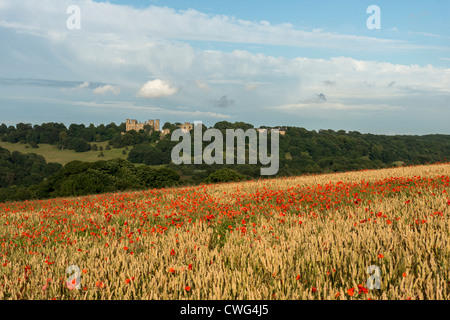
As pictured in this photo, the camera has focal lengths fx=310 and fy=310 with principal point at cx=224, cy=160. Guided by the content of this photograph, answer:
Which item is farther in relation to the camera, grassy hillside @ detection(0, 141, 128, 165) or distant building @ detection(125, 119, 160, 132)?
distant building @ detection(125, 119, 160, 132)

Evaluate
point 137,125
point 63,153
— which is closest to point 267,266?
point 63,153

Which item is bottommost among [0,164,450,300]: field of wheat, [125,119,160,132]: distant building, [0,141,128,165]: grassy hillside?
[0,164,450,300]: field of wheat

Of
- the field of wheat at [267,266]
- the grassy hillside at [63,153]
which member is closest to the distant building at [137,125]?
the grassy hillside at [63,153]

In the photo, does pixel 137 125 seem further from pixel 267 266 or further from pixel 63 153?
pixel 267 266

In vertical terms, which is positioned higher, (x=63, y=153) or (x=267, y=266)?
(x=63, y=153)

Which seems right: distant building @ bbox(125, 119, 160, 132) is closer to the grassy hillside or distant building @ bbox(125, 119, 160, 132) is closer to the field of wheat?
the grassy hillside

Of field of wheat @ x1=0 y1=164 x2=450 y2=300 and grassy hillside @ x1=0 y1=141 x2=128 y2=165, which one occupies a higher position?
grassy hillside @ x1=0 y1=141 x2=128 y2=165

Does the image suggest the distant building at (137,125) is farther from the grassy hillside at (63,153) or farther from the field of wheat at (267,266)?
the field of wheat at (267,266)

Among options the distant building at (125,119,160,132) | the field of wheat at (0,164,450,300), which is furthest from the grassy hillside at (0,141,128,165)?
the field of wheat at (0,164,450,300)

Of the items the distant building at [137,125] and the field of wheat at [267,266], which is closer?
the field of wheat at [267,266]

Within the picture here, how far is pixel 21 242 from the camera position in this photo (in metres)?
7.85

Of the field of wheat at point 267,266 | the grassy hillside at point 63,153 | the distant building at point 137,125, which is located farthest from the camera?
the distant building at point 137,125
